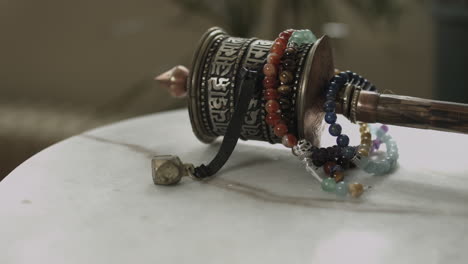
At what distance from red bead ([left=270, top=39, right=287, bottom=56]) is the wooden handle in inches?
5.4

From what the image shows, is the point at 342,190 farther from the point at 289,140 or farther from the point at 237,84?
the point at 237,84

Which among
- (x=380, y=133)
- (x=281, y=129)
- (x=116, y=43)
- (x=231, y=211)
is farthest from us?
(x=116, y=43)

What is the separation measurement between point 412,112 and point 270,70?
0.22 meters

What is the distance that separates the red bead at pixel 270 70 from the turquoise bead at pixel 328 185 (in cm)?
18

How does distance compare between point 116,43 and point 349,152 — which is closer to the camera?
point 349,152

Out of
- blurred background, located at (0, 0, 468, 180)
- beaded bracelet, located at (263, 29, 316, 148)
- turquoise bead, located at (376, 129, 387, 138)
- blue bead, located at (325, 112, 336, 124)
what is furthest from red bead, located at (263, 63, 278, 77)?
blurred background, located at (0, 0, 468, 180)

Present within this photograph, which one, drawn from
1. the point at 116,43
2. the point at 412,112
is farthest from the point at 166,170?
the point at 116,43

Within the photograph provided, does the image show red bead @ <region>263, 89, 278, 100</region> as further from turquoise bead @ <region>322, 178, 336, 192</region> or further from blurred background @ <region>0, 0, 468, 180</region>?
blurred background @ <region>0, 0, 468, 180</region>

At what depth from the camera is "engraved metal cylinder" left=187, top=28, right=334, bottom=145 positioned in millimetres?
870

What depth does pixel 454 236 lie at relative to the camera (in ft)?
2.26

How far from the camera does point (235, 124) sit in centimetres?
88

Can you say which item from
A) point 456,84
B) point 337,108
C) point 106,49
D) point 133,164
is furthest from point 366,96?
point 456,84

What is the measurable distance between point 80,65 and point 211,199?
1.16m

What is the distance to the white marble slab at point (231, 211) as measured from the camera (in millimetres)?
669
